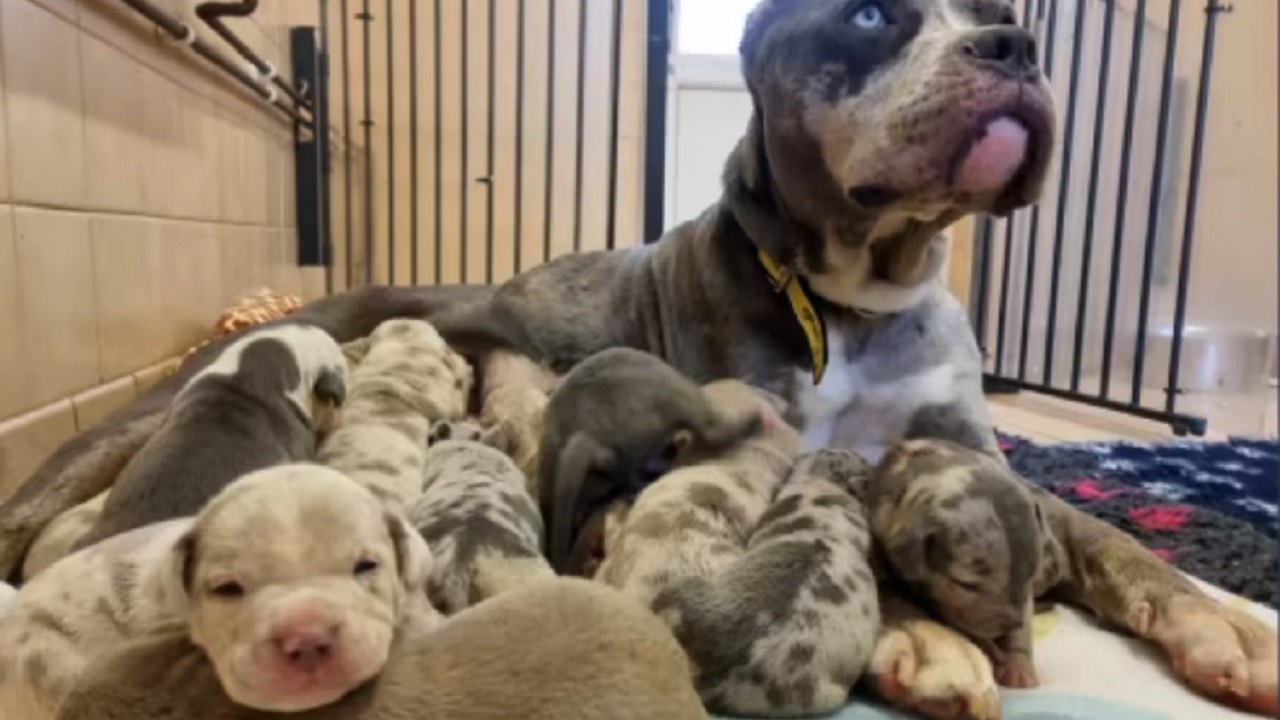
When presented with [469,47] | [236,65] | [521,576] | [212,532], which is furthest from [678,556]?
[469,47]

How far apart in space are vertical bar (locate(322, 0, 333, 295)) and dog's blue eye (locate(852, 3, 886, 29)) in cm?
248

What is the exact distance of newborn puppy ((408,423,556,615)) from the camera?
1.11 m

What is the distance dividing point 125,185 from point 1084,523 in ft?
6.02

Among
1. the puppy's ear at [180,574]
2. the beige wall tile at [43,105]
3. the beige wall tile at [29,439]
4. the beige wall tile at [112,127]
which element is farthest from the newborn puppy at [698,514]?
the beige wall tile at [112,127]

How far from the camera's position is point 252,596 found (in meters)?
0.80

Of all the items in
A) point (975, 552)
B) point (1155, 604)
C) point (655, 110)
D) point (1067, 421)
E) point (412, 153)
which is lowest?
point (1067, 421)

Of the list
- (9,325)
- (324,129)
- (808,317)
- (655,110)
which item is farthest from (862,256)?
(324,129)

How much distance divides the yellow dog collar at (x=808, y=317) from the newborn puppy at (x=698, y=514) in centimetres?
22

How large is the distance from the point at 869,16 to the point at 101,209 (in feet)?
4.60

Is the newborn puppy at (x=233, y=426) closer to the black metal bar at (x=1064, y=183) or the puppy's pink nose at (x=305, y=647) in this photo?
the puppy's pink nose at (x=305, y=647)

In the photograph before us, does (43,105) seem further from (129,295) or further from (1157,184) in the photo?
(1157,184)

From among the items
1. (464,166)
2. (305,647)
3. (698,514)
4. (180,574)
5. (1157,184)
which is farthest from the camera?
(464,166)

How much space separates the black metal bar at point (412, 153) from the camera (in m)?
4.19

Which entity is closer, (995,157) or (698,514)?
(698,514)
